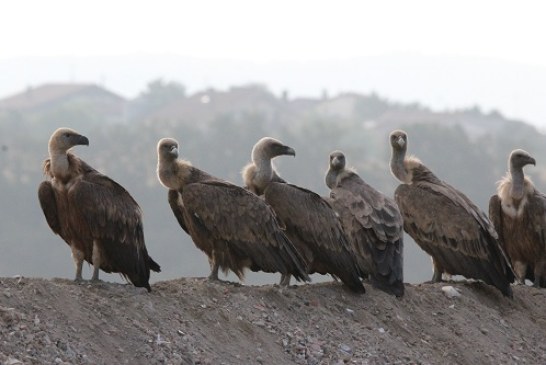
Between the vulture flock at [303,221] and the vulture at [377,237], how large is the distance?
1 centimetres

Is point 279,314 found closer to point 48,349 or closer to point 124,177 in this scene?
point 48,349

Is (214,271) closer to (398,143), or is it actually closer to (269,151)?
(269,151)

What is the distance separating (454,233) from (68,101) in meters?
100

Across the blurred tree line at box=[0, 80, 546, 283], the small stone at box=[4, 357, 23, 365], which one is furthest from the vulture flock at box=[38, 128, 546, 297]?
the blurred tree line at box=[0, 80, 546, 283]

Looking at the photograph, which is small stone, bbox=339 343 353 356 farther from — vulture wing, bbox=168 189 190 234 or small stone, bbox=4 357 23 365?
small stone, bbox=4 357 23 365

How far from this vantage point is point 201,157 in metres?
78.1

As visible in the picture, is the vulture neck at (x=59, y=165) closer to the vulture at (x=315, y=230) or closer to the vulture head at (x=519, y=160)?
the vulture at (x=315, y=230)

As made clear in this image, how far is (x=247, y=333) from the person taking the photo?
12.0 m

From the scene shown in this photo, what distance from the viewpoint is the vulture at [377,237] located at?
1403 cm

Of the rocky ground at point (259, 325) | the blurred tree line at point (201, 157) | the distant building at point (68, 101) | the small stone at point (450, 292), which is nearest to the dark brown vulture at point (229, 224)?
the rocky ground at point (259, 325)

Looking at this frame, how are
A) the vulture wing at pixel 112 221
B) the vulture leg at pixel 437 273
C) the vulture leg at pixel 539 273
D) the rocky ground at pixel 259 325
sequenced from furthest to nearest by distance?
1. the vulture leg at pixel 539 273
2. the vulture leg at pixel 437 273
3. the vulture wing at pixel 112 221
4. the rocky ground at pixel 259 325

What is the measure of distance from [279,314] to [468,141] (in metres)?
73.3

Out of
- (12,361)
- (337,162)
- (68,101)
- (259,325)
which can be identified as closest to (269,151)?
(337,162)

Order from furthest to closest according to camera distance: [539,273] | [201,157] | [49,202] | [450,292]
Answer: [201,157], [539,273], [450,292], [49,202]
